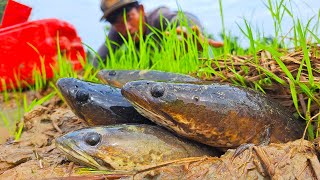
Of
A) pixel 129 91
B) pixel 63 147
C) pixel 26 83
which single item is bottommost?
pixel 26 83

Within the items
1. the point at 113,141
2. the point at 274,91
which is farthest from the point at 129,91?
the point at 274,91

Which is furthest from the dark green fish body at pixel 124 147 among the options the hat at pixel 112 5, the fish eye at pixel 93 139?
the hat at pixel 112 5

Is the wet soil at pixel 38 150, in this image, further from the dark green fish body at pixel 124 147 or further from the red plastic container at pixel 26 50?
the red plastic container at pixel 26 50

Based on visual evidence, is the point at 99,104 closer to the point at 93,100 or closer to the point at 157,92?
the point at 93,100

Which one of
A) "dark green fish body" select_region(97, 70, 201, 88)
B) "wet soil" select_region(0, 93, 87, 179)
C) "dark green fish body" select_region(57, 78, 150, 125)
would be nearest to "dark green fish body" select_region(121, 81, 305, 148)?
"dark green fish body" select_region(57, 78, 150, 125)

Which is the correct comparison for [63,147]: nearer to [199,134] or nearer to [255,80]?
[199,134]

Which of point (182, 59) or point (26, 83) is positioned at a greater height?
point (182, 59)

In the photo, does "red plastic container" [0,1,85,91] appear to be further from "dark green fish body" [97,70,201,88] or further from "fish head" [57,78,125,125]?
"fish head" [57,78,125,125]
